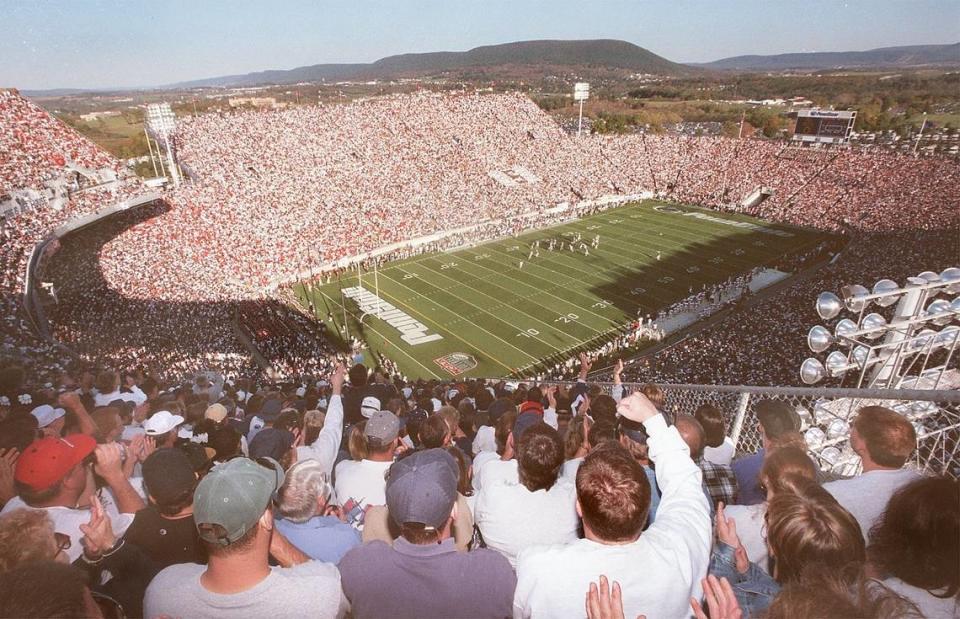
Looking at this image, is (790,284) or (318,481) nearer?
(318,481)

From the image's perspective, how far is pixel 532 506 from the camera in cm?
290

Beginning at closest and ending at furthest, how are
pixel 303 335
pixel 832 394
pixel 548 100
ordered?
pixel 832 394, pixel 303 335, pixel 548 100

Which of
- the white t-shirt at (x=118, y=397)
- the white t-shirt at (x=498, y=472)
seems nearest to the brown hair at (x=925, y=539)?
the white t-shirt at (x=498, y=472)

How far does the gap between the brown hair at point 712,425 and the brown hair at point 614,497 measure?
2.36 metres

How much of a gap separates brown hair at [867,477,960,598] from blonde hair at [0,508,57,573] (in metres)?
3.56

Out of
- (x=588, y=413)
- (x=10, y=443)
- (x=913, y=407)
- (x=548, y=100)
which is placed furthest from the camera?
(x=548, y=100)

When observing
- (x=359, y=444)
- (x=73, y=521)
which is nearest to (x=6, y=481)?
(x=73, y=521)

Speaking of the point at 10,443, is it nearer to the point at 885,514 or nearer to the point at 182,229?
the point at 885,514

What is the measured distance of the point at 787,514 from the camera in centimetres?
209

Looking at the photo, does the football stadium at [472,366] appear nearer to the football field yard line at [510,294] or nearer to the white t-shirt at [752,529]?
the white t-shirt at [752,529]

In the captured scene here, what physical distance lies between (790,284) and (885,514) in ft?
109

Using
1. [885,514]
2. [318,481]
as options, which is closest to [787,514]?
[885,514]

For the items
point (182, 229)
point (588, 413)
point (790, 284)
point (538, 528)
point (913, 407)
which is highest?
point (538, 528)

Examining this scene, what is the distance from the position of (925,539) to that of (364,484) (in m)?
3.21
